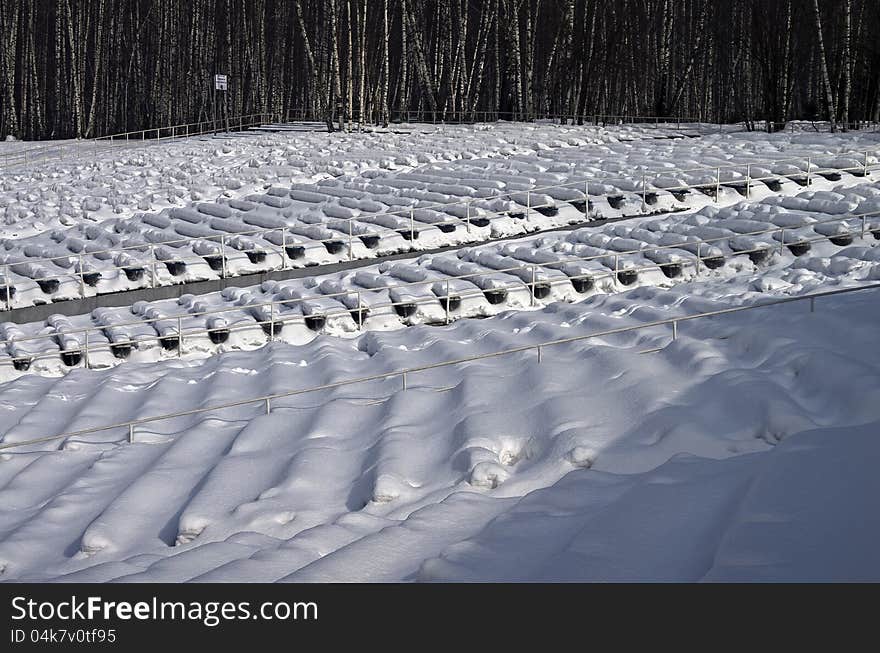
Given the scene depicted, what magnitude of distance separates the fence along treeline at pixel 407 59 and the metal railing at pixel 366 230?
15.6m

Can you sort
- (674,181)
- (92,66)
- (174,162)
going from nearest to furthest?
(674,181) < (174,162) < (92,66)

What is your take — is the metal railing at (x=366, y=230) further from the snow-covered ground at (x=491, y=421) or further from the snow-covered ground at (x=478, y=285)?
the snow-covered ground at (x=491, y=421)

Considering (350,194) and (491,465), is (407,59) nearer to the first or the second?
(350,194)

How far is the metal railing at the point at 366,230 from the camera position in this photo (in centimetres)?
1739

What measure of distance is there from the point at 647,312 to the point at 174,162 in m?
17.7

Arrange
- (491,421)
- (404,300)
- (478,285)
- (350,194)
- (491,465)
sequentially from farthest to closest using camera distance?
1. (350,194)
2. (478,285)
3. (404,300)
4. (491,421)
5. (491,465)

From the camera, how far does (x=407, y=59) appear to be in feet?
162

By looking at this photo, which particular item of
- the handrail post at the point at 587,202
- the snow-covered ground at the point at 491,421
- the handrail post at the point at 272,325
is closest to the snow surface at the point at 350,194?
the handrail post at the point at 587,202

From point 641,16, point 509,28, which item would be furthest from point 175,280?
point 641,16

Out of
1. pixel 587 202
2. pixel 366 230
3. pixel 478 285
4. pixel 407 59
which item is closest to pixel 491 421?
pixel 478 285

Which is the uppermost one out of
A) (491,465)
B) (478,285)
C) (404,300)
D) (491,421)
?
(478,285)

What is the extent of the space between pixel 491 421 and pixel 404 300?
556 cm
